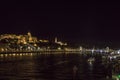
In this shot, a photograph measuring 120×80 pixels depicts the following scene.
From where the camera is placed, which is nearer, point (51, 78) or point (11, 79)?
point (11, 79)

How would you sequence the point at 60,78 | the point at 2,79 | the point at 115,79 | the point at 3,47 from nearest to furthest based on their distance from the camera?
the point at 115,79, the point at 2,79, the point at 60,78, the point at 3,47

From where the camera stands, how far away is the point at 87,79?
4341 cm

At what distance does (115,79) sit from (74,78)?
8.17 metres

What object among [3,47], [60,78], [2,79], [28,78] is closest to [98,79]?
[60,78]

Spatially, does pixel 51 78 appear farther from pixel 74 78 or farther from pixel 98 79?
pixel 98 79

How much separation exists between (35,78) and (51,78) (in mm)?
2209

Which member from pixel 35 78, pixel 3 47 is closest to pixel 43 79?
pixel 35 78

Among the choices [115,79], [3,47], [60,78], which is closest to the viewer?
[115,79]

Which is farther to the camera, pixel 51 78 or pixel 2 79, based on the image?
pixel 51 78

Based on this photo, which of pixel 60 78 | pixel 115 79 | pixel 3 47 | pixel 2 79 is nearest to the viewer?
pixel 115 79

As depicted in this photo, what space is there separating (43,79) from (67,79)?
9.08ft

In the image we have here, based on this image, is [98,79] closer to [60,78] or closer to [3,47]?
[60,78]

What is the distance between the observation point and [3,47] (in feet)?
654

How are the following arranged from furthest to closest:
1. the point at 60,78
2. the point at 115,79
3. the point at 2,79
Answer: the point at 60,78, the point at 2,79, the point at 115,79
